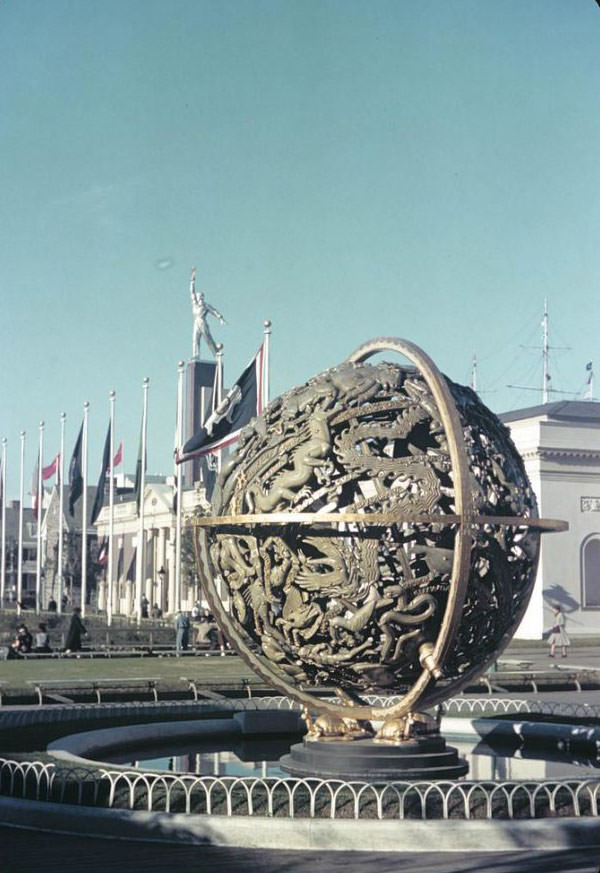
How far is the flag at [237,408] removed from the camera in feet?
117

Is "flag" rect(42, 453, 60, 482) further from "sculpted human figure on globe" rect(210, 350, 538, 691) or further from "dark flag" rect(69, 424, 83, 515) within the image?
"sculpted human figure on globe" rect(210, 350, 538, 691)

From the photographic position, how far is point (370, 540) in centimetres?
1290

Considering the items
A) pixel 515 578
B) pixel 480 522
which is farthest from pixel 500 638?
pixel 480 522

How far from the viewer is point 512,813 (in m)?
11.5

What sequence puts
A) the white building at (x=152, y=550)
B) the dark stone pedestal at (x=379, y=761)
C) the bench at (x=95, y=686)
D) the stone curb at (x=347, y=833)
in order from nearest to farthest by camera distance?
1. the stone curb at (x=347, y=833)
2. the dark stone pedestal at (x=379, y=761)
3. the bench at (x=95, y=686)
4. the white building at (x=152, y=550)

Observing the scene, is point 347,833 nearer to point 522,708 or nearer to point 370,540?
point 370,540

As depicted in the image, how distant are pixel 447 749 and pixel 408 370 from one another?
392 cm

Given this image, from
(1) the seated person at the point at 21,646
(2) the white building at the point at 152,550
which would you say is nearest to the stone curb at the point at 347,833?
(1) the seated person at the point at 21,646

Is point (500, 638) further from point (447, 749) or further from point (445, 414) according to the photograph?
point (445, 414)

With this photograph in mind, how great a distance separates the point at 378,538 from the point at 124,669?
18.6m

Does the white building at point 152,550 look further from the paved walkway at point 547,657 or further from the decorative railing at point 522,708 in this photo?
the decorative railing at point 522,708

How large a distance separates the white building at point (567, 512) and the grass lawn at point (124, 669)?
2005 cm

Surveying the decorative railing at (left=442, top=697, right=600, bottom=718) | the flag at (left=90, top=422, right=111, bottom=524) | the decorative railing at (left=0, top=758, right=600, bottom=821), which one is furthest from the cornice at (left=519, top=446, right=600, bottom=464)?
the decorative railing at (left=0, top=758, right=600, bottom=821)

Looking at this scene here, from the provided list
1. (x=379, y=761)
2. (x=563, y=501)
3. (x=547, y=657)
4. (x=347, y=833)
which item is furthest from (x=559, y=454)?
(x=347, y=833)
